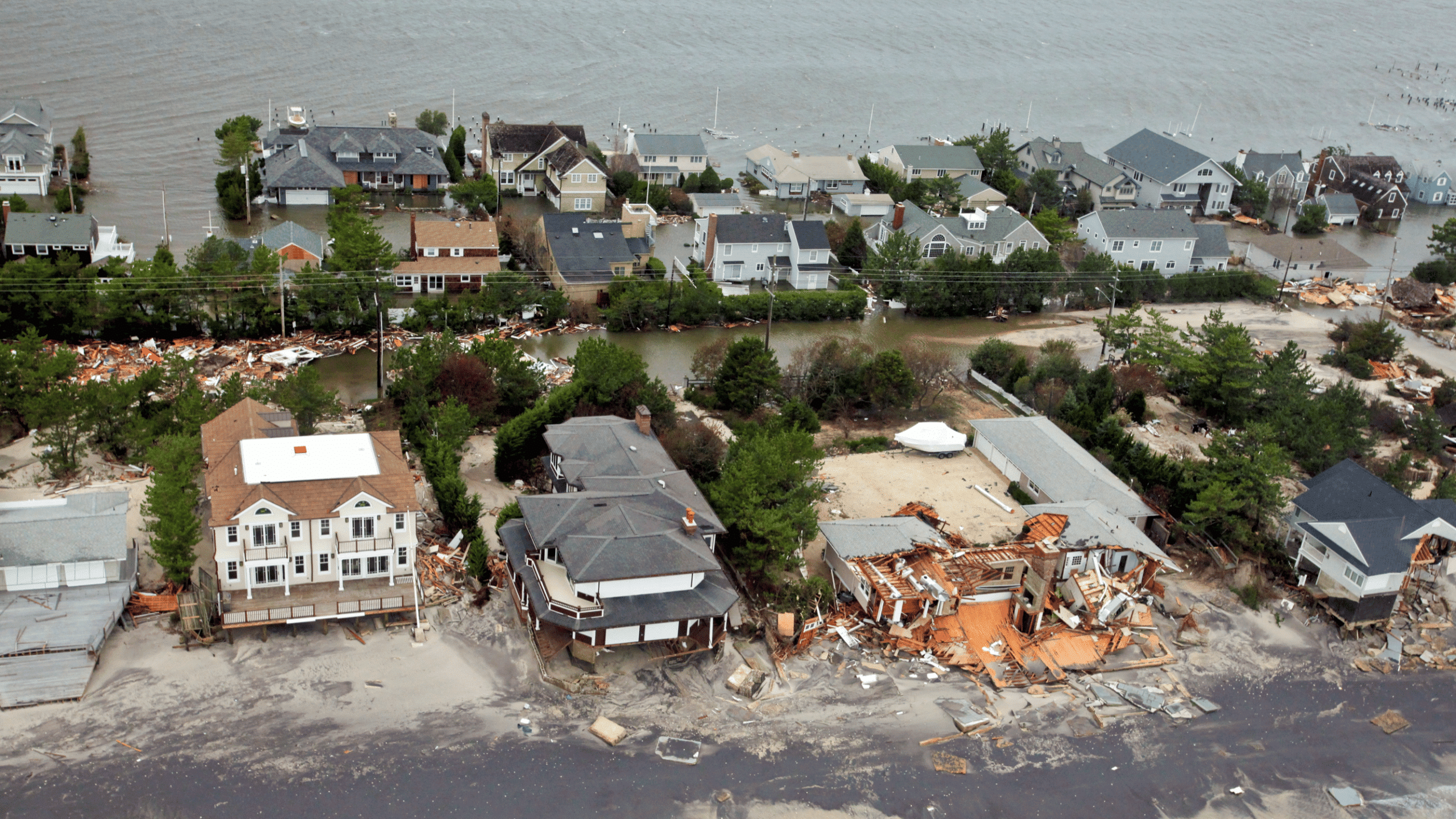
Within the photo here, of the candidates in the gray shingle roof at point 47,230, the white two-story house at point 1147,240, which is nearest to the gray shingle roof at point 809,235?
the white two-story house at point 1147,240

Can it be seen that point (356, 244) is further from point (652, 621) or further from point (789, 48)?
point (789, 48)

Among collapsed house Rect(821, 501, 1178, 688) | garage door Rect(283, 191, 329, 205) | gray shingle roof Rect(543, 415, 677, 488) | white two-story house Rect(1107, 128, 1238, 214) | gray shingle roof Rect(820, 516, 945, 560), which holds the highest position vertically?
white two-story house Rect(1107, 128, 1238, 214)

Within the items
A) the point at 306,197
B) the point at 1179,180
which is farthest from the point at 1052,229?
the point at 306,197

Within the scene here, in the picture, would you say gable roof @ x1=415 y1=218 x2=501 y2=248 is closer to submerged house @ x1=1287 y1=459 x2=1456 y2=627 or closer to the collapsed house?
the collapsed house

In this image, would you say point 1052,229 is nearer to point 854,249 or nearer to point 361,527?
point 854,249

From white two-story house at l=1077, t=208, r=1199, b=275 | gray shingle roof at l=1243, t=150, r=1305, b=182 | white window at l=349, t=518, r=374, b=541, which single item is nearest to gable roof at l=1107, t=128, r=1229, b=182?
gray shingle roof at l=1243, t=150, r=1305, b=182

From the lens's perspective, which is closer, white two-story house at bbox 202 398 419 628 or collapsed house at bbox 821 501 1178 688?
white two-story house at bbox 202 398 419 628
